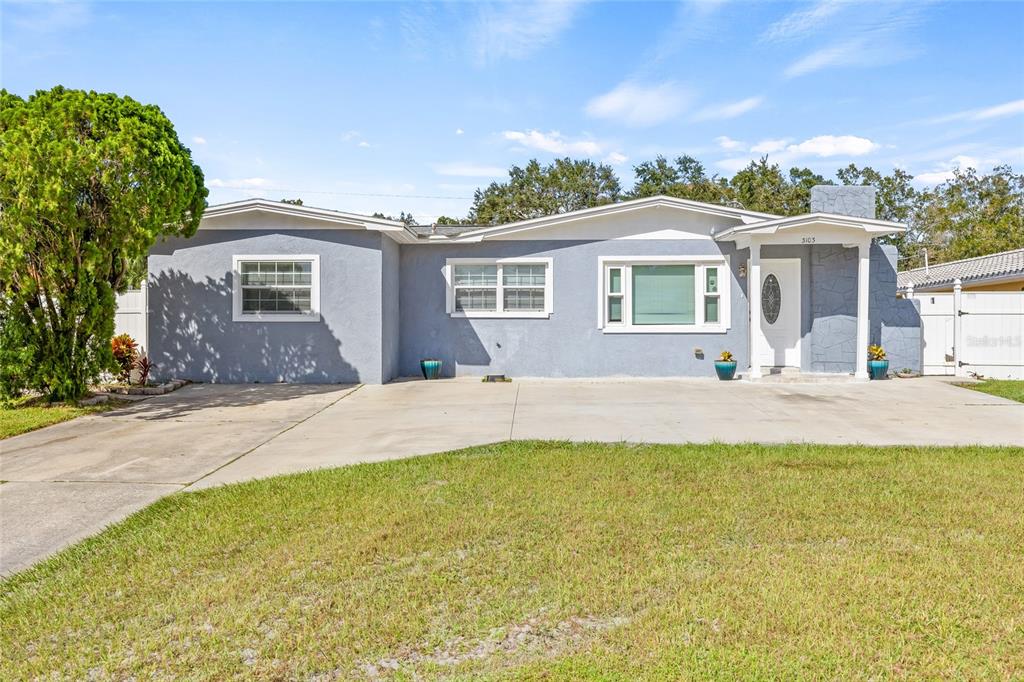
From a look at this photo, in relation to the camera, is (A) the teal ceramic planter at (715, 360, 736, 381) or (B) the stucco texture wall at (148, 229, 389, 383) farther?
(A) the teal ceramic planter at (715, 360, 736, 381)

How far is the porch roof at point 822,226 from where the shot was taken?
1206 cm

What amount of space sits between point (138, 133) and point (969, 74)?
16.2m

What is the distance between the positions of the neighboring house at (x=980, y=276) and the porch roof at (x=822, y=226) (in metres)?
2.43

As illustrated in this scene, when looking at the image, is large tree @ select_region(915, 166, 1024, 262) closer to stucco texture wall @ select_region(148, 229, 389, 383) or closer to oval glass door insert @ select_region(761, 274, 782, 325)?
oval glass door insert @ select_region(761, 274, 782, 325)

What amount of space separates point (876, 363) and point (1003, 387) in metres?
2.03

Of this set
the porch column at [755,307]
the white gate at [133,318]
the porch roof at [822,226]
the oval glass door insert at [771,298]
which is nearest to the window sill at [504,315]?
the porch column at [755,307]

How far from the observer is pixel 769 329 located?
13.6 metres

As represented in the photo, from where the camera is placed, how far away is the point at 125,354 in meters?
11.7

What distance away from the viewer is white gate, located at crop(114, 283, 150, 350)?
12664 mm

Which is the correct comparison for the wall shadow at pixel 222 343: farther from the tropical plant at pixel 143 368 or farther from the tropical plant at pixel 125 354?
the tropical plant at pixel 125 354

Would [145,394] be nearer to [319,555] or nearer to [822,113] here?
[319,555]

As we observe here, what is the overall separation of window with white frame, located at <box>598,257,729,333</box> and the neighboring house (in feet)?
14.4

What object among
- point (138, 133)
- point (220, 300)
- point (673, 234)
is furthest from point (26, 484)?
point (673, 234)

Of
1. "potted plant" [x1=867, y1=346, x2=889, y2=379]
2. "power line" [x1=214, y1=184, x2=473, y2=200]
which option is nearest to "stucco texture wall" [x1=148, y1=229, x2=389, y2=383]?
"potted plant" [x1=867, y1=346, x2=889, y2=379]
